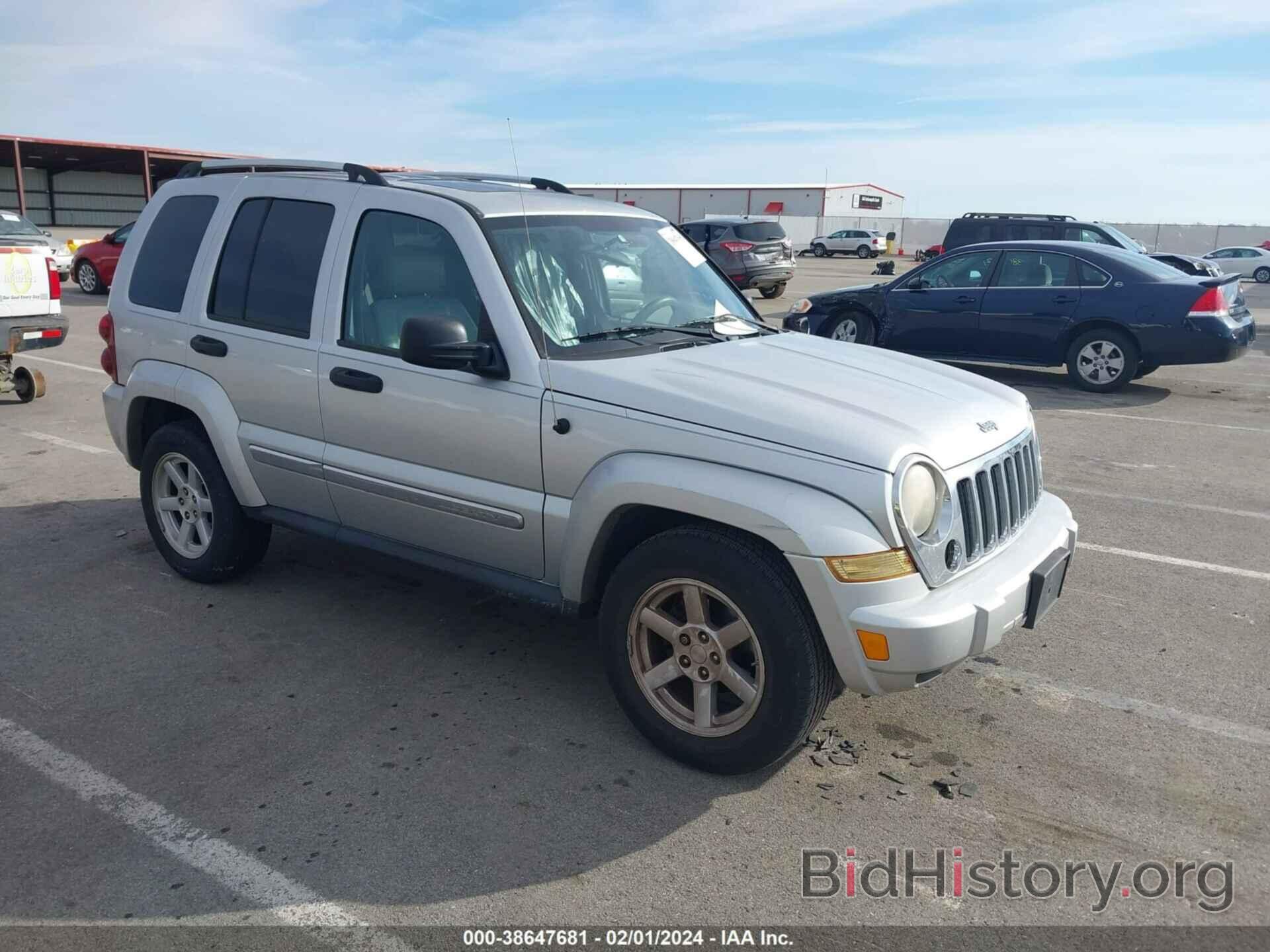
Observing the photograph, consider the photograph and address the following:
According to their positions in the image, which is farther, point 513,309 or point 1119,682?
point 1119,682

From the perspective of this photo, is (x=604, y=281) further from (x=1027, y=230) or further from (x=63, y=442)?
(x=1027, y=230)

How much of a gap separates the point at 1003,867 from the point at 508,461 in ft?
7.09

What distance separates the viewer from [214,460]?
4.98 m

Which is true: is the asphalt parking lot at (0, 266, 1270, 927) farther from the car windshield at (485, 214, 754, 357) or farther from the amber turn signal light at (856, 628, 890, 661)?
the car windshield at (485, 214, 754, 357)

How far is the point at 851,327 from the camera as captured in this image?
1316cm

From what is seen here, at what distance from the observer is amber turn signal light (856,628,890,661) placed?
311 cm

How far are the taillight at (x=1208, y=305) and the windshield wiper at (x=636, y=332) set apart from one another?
28.6 ft

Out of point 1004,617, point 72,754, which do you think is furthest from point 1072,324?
point 72,754

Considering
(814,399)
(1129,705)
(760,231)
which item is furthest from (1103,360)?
(760,231)

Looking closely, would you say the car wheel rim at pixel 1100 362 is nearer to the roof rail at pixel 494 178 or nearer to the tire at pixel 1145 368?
the tire at pixel 1145 368

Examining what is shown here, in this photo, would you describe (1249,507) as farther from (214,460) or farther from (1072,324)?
(214,460)

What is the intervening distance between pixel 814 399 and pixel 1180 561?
3471 millimetres

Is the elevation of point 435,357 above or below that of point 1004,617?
above

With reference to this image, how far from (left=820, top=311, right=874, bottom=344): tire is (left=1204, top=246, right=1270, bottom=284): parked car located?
29.2 meters
